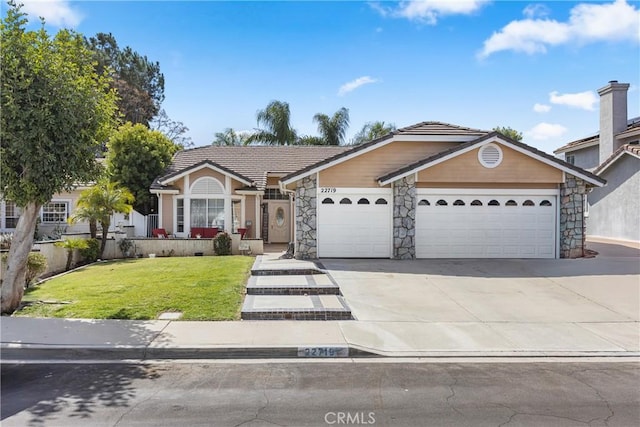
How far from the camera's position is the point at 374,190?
53.9ft

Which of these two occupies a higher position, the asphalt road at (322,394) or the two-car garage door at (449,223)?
the two-car garage door at (449,223)

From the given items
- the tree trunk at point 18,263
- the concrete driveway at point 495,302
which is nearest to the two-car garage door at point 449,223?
the concrete driveway at point 495,302

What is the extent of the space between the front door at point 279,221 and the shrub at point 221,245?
4.82 meters

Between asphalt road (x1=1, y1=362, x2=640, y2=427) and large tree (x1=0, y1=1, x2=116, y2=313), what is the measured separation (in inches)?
160

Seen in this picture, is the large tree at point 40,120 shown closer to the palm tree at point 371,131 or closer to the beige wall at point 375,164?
the beige wall at point 375,164

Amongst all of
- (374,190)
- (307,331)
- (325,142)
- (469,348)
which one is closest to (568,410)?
(469,348)

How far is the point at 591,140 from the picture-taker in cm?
2645

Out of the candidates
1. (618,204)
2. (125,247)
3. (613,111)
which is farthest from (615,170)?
(125,247)

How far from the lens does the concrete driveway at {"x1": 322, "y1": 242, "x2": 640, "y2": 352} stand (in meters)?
8.10

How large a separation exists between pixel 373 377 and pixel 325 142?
103 ft

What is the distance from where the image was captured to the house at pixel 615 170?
21.0 m

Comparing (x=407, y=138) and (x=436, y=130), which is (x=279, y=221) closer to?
(x=407, y=138)

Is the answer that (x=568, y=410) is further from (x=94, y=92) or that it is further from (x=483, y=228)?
(x=483, y=228)

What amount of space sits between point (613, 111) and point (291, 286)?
21.1 meters
